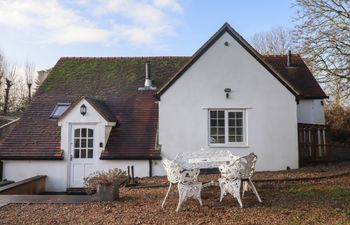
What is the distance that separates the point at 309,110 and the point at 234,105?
223 inches

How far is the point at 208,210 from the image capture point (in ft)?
24.5

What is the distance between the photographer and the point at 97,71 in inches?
710

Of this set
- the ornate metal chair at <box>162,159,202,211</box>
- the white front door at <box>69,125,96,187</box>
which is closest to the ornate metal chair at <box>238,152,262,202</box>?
the ornate metal chair at <box>162,159,202,211</box>

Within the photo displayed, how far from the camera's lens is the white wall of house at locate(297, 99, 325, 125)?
17.0m

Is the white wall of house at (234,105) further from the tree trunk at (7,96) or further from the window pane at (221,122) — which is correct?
the tree trunk at (7,96)

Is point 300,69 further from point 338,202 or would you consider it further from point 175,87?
point 338,202

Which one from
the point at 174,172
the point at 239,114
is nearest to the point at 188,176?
the point at 174,172

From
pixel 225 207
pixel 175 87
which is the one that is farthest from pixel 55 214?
pixel 175 87

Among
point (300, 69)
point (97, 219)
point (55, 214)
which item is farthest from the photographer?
point (300, 69)

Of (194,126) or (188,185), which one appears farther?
(194,126)

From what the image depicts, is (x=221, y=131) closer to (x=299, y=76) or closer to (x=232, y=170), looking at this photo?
(x=232, y=170)

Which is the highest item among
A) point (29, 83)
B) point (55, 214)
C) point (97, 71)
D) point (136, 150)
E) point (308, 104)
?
point (29, 83)

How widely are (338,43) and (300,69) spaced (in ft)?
10.1

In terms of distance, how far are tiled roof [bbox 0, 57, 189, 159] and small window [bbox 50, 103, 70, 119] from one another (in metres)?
0.25
